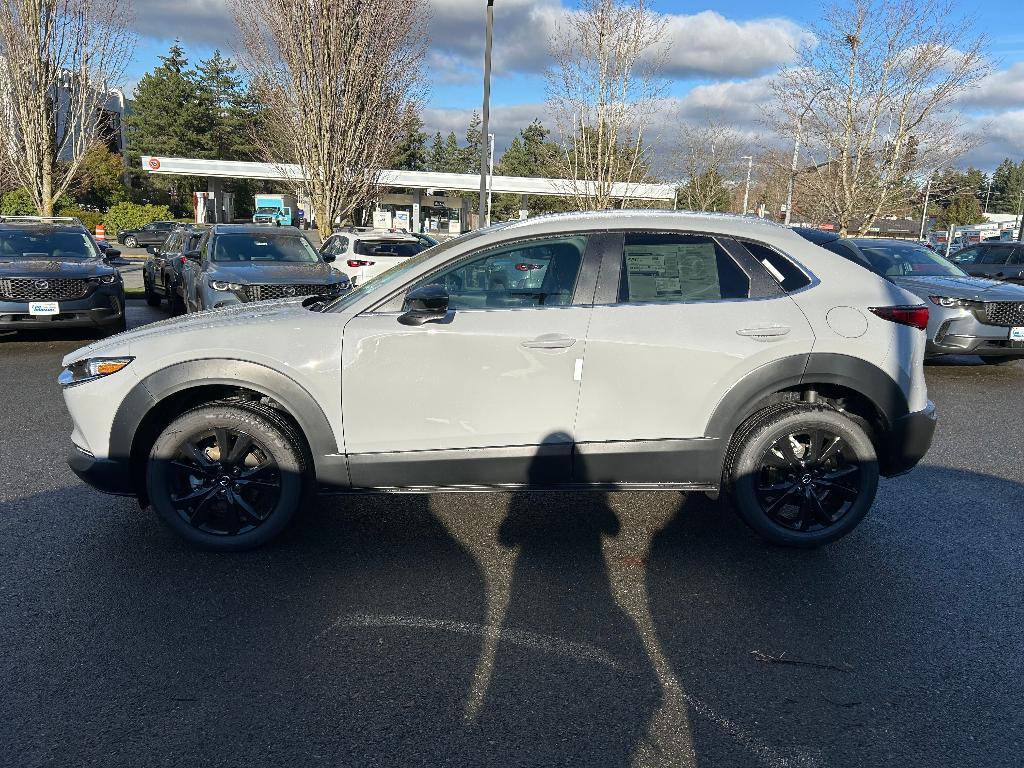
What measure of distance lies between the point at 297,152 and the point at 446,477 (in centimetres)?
1854

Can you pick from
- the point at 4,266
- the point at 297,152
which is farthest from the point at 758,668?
the point at 297,152

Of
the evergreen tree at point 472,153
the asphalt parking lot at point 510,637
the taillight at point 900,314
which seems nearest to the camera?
the asphalt parking lot at point 510,637

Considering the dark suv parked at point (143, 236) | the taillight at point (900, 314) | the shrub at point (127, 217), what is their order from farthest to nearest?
the shrub at point (127, 217) < the dark suv parked at point (143, 236) < the taillight at point (900, 314)

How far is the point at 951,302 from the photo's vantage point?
9766 millimetres

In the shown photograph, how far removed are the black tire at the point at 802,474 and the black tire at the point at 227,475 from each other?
2.34 meters

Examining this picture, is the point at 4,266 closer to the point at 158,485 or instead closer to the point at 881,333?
the point at 158,485

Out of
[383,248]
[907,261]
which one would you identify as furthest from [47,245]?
[907,261]

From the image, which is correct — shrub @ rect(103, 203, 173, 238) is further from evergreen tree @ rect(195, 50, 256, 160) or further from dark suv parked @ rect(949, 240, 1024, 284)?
dark suv parked @ rect(949, 240, 1024, 284)

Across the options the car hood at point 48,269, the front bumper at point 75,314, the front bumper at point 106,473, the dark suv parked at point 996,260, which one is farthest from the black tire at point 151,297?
the dark suv parked at point 996,260

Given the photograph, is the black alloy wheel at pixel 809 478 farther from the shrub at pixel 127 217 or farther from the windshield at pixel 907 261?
the shrub at pixel 127 217

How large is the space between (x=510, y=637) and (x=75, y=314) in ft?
29.4

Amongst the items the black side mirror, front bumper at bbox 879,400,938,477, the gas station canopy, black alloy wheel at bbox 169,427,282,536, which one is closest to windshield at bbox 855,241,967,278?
front bumper at bbox 879,400,938,477

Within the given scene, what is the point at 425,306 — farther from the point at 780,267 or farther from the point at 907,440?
the point at 907,440

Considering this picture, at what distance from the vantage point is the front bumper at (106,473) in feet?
12.9
